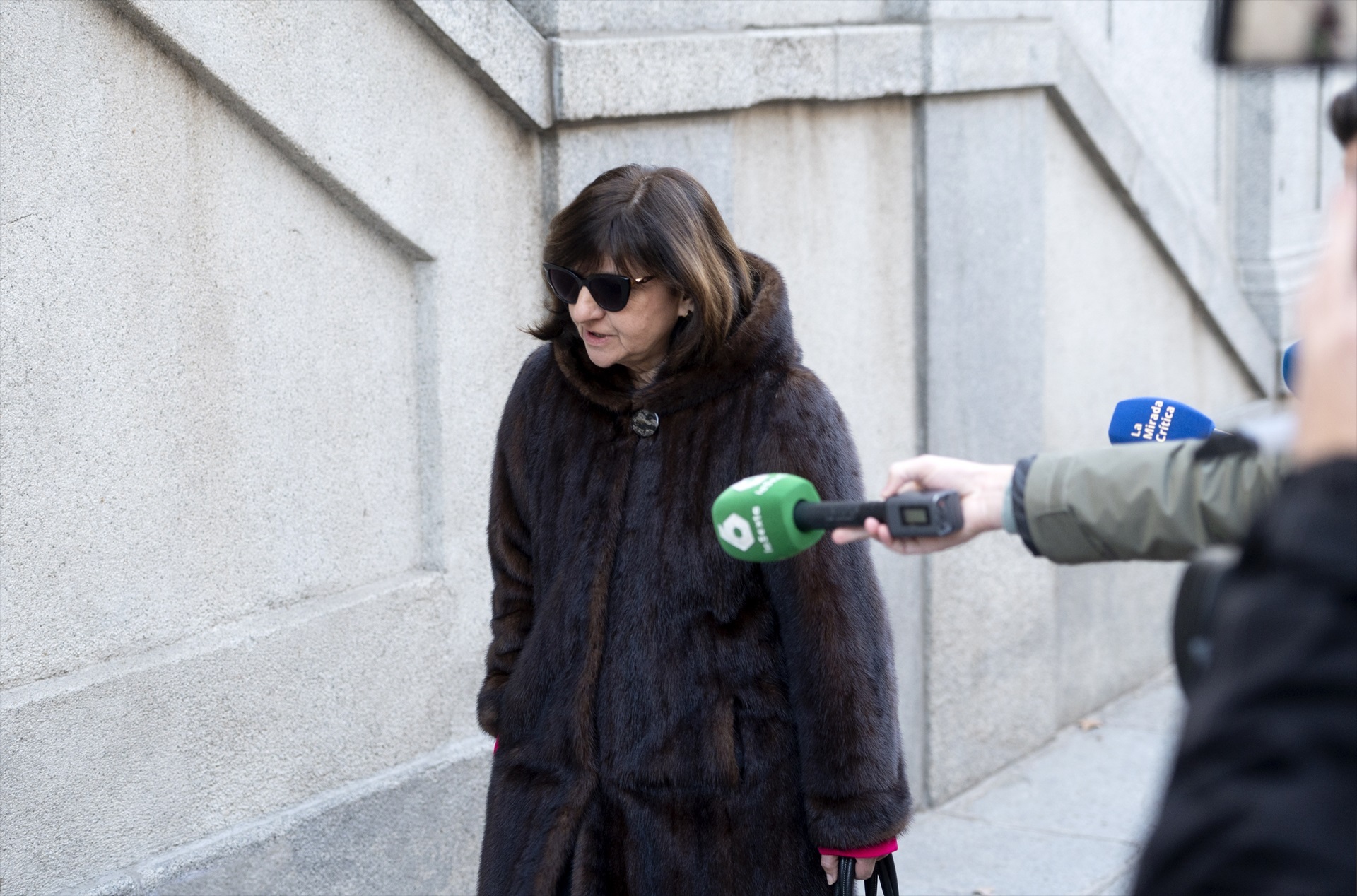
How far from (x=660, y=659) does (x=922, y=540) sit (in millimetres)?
1018

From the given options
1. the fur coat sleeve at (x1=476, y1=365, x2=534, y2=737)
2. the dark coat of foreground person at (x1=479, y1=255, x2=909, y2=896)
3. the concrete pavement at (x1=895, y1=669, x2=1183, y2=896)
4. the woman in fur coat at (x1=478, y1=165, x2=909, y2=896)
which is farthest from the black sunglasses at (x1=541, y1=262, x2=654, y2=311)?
the concrete pavement at (x1=895, y1=669, x2=1183, y2=896)

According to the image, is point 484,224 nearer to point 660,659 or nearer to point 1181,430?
point 660,659

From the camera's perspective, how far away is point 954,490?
7.47ft

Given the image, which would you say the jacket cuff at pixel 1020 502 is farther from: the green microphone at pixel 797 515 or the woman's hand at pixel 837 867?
the woman's hand at pixel 837 867

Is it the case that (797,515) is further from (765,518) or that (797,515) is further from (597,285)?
(597,285)

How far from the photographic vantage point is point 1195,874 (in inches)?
49.9

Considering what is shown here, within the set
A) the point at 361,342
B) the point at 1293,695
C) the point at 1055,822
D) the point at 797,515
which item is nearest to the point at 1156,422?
the point at 797,515

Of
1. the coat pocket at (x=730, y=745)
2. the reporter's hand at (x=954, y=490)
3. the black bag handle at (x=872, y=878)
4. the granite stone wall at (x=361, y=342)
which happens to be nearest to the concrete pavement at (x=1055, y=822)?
the granite stone wall at (x=361, y=342)

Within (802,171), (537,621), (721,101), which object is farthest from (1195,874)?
(802,171)

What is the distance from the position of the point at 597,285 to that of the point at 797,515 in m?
1.09

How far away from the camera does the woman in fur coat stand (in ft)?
10.2

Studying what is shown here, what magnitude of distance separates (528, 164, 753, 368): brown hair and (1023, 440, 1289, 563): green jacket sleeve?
42.3 inches

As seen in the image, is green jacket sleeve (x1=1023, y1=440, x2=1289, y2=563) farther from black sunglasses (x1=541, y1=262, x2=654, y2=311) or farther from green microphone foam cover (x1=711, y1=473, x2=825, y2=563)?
black sunglasses (x1=541, y1=262, x2=654, y2=311)

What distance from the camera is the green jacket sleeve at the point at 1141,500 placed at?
2.13 meters
